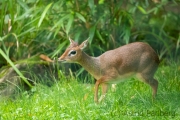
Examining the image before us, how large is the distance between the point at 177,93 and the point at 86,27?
8.26ft

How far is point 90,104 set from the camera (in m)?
5.41

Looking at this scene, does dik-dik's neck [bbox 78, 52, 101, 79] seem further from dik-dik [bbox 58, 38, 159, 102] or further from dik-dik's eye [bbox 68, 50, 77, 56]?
dik-dik's eye [bbox 68, 50, 77, 56]

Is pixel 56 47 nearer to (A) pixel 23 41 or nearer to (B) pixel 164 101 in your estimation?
(A) pixel 23 41

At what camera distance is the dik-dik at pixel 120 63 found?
19.1 feet

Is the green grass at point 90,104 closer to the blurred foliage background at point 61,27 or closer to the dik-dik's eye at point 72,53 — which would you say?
the dik-dik's eye at point 72,53

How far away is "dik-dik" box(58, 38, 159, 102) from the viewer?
5.82m

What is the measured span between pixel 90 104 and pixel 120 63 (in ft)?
2.52

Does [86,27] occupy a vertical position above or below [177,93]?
above

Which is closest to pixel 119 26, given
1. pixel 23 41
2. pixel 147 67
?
pixel 23 41

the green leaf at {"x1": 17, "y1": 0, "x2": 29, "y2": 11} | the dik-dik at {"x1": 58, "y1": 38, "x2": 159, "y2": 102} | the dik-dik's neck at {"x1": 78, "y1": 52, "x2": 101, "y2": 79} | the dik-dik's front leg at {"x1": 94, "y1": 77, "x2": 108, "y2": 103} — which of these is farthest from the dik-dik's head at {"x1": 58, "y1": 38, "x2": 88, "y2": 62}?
the green leaf at {"x1": 17, "y1": 0, "x2": 29, "y2": 11}

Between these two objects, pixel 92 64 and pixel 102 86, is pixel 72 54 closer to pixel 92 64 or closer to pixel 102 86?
pixel 92 64

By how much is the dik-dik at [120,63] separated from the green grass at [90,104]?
0.19m

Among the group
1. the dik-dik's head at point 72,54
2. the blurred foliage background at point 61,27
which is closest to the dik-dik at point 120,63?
the dik-dik's head at point 72,54

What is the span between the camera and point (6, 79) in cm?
713
